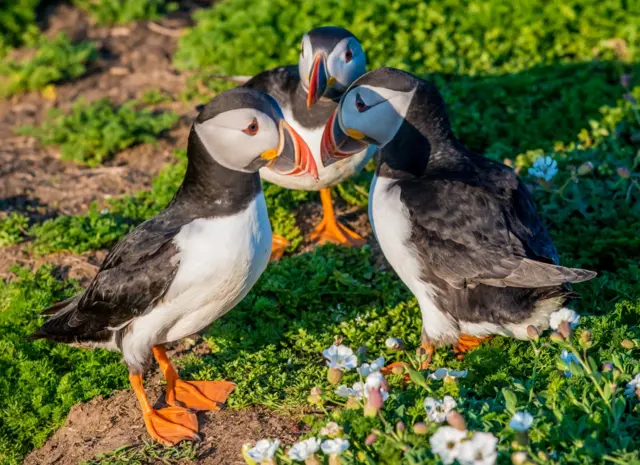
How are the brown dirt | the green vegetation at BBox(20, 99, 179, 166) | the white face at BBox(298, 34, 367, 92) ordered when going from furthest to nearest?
1. the green vegetation at BBox(20, 99, 179, 166)
2. the white face at BBox(298, 34, 367, 92)
3. the brown dirt

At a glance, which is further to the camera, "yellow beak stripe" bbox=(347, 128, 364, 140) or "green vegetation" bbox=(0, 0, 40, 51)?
"green vegetation" bbox=(0, 0, 40, 51)

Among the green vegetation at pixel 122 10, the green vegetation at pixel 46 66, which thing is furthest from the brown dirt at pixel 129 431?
the green vegetation at pixel 122 10

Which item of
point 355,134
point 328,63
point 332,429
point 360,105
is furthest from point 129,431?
point 328,63

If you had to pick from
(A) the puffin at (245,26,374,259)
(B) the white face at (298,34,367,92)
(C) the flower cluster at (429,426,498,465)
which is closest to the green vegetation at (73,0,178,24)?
(A) the puffin at (245,26,374,259)

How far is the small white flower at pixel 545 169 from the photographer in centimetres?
616

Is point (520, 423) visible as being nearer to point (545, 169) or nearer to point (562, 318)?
point (562, 318)

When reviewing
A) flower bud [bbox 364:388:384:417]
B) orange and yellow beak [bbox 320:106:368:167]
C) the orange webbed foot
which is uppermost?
orange and yellow beak [bbox 320:106:368:167]

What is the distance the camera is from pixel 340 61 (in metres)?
6.32

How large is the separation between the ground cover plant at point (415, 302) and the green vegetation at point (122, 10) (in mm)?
776

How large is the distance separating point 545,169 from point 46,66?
5554 millimetres

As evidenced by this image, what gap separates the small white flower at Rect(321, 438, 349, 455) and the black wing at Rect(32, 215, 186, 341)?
4.78 feet

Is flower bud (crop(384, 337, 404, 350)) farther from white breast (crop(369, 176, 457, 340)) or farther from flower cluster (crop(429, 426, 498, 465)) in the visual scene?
flower cluster (crop(429, 426, 498, 465))

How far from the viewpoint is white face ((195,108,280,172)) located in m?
4.58

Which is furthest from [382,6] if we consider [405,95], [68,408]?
[68,408]
